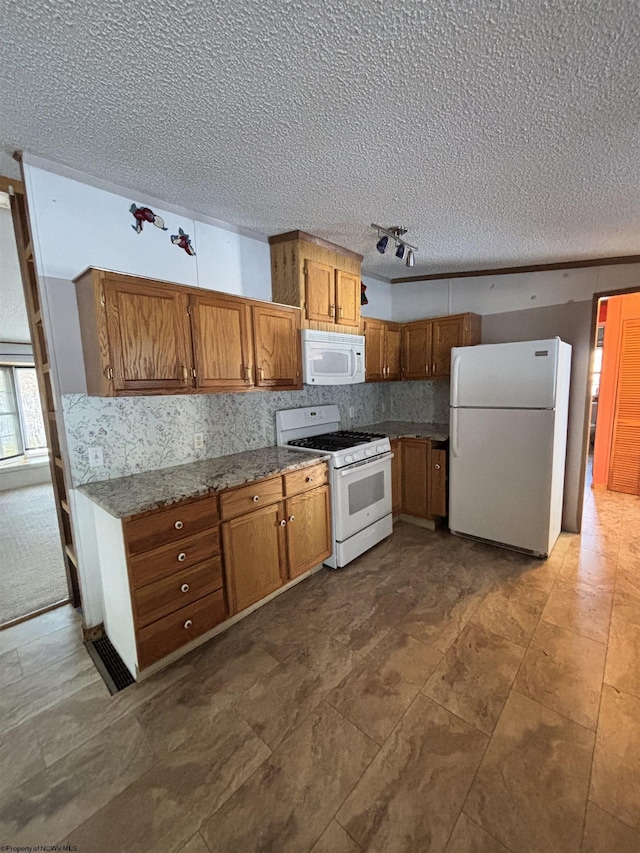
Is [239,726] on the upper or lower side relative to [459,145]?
lower

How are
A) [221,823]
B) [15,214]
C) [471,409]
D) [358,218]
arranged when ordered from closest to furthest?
[221,823], [15,214], [358,218], [471,409]

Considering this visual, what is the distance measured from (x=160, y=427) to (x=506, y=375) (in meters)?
2.72

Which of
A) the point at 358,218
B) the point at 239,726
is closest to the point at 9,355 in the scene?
the point at 358,218

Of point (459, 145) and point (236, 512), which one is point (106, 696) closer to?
point (236, 512)

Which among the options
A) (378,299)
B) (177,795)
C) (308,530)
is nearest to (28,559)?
(308,530)

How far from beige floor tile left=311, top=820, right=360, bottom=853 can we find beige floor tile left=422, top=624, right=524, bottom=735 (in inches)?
27.7

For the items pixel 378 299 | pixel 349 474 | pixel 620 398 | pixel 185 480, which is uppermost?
pixel 378 299

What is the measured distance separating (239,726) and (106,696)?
73cm

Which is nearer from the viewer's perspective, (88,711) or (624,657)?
(88,711)

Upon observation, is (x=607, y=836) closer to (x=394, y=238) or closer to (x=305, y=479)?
(x=305, y=479)

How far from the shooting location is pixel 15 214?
2070 mm

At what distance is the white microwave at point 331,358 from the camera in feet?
9.51

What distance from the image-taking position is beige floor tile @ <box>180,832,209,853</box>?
1203 millimetres

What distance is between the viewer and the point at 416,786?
1383 millimetres
